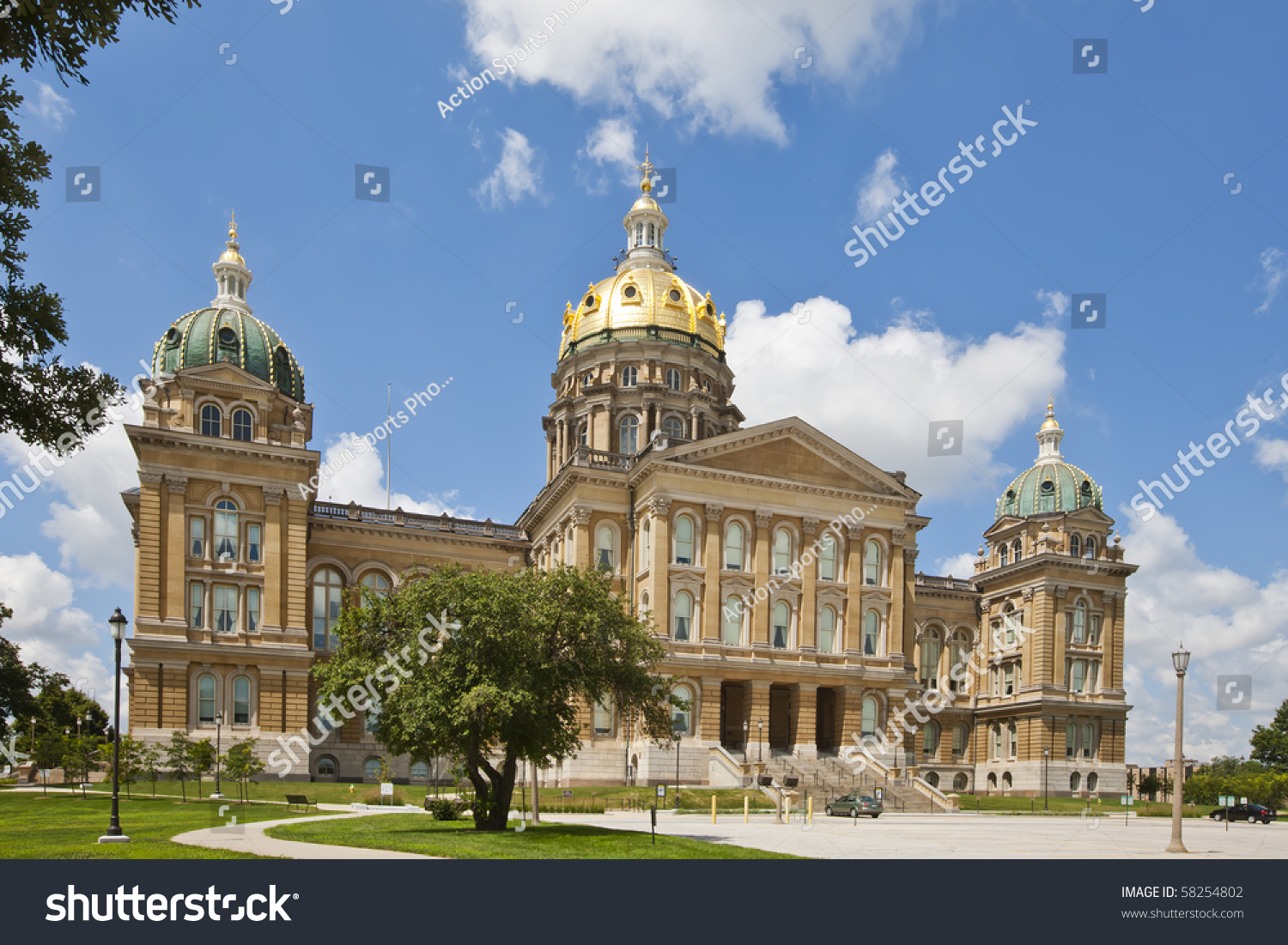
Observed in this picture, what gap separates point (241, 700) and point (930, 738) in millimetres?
53062

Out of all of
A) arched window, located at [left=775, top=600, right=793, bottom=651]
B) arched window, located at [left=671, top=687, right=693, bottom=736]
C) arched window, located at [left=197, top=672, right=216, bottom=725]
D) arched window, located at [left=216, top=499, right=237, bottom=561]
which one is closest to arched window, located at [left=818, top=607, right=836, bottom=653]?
arched window, located at [left=775, top=600, right=793, bottom=651]

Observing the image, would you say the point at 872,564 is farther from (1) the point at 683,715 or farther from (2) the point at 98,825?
(2) the point at 98,825

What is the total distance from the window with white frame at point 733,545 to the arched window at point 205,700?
1139 inches

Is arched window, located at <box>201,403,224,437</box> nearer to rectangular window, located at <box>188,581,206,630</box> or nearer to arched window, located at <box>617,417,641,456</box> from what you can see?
rectangular window, located at <box>188,581,206,630</box>

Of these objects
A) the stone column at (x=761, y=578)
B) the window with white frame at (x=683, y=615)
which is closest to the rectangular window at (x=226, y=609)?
the window with white frame at (x=683, y=615)

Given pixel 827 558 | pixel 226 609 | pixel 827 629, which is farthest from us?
pixel 827 558

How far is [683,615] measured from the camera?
5891 centimetres

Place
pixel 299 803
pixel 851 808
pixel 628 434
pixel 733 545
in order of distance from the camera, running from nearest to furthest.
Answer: pixel 299 803, pixel 851 808, pixel 733 545, pixel 628 434

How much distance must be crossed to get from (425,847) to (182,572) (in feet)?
131

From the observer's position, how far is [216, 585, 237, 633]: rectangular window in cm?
5862

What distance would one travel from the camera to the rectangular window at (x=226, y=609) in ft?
192

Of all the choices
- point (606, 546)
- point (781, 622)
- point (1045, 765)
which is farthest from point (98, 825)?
point (1045, 765)

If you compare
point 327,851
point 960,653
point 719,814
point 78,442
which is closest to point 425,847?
point 327,851

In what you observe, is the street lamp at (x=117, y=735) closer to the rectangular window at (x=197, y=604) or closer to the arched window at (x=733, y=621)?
the rectangular window at (x=197, y=604)
